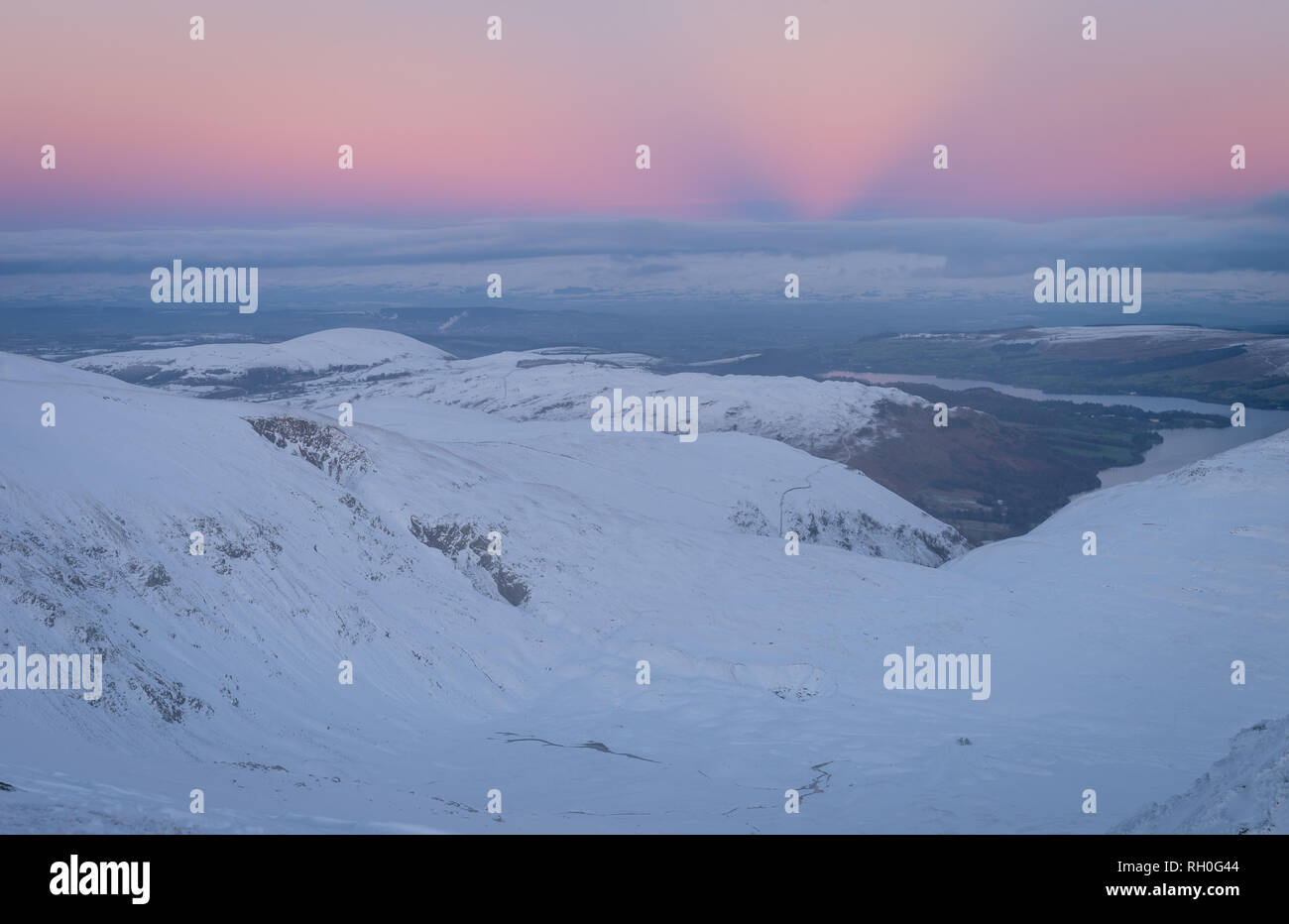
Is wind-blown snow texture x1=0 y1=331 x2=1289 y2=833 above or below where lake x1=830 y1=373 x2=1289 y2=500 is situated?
below

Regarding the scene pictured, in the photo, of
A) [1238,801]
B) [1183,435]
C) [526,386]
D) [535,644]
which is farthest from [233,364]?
[1238,801]

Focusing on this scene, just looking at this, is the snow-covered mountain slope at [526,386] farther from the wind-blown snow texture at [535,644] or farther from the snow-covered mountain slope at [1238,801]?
Result: the snow-covered mountain slope at [1238,801]

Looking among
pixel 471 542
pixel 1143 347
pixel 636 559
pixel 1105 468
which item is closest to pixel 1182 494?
pixel 636 559

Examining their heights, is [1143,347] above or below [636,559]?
above

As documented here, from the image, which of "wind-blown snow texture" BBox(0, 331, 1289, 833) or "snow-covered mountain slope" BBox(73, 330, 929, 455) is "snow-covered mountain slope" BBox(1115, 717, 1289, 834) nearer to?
"wind-blown snow texture" BBox(0, 331, 1289, 833)

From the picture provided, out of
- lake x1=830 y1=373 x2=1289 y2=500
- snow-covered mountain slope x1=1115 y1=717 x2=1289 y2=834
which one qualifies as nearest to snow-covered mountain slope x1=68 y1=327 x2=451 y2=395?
lake x1=830 y1=373 x2=1289 y2=500

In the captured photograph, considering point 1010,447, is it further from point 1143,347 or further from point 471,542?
point 1143,347

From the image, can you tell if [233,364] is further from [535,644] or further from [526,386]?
[535,644]
